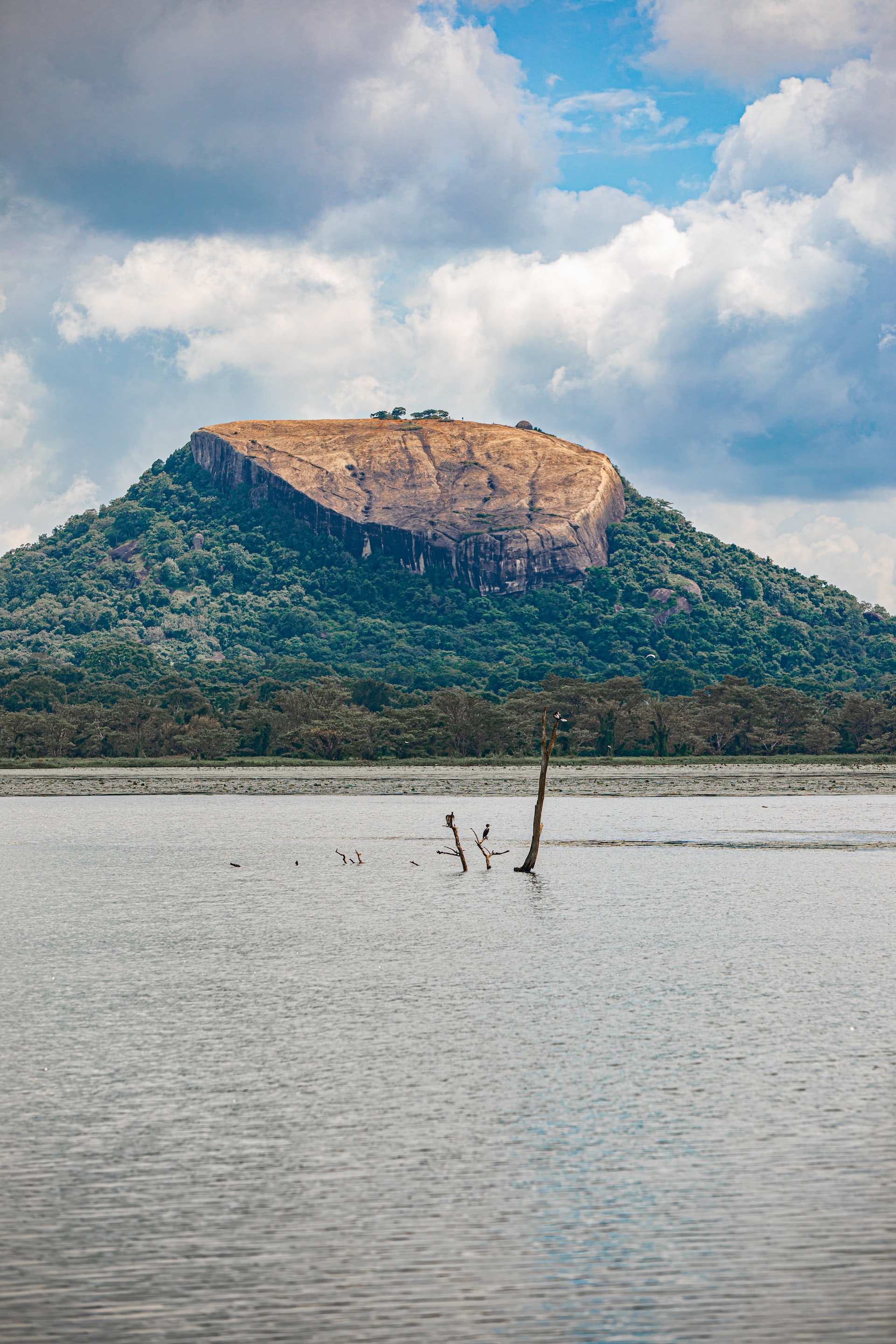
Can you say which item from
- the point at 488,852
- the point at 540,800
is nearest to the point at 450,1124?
the point at 540,800

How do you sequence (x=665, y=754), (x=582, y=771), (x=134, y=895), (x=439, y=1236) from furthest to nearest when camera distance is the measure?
(x=665, y=754) < (x=582, y=771) < (x=134, y=895) < (x=439, y=1236)

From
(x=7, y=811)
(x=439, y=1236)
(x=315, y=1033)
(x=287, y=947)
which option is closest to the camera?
(x=439, y=1236)

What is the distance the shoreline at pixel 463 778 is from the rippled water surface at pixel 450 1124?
6066cm

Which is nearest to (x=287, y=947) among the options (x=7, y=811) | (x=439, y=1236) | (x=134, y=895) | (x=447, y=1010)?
(x=447, y=1010)

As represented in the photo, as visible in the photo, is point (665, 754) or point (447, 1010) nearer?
point (447, 1010)

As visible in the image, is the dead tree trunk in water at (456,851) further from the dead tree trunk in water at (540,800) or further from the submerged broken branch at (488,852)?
the dead tree trunk in water at (540,800)

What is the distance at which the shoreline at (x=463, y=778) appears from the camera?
309 feet

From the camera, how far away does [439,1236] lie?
436 inches

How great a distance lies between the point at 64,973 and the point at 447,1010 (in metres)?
8.24

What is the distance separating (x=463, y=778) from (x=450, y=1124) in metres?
94.0

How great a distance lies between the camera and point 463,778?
10838cm

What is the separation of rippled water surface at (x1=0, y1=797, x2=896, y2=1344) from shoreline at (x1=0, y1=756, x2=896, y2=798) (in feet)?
199

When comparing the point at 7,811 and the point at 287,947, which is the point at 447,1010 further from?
the point at 7,811

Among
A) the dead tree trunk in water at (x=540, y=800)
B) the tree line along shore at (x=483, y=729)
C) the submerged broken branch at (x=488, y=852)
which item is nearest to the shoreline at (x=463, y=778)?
the tree line along shore at (x=483, y=729)
